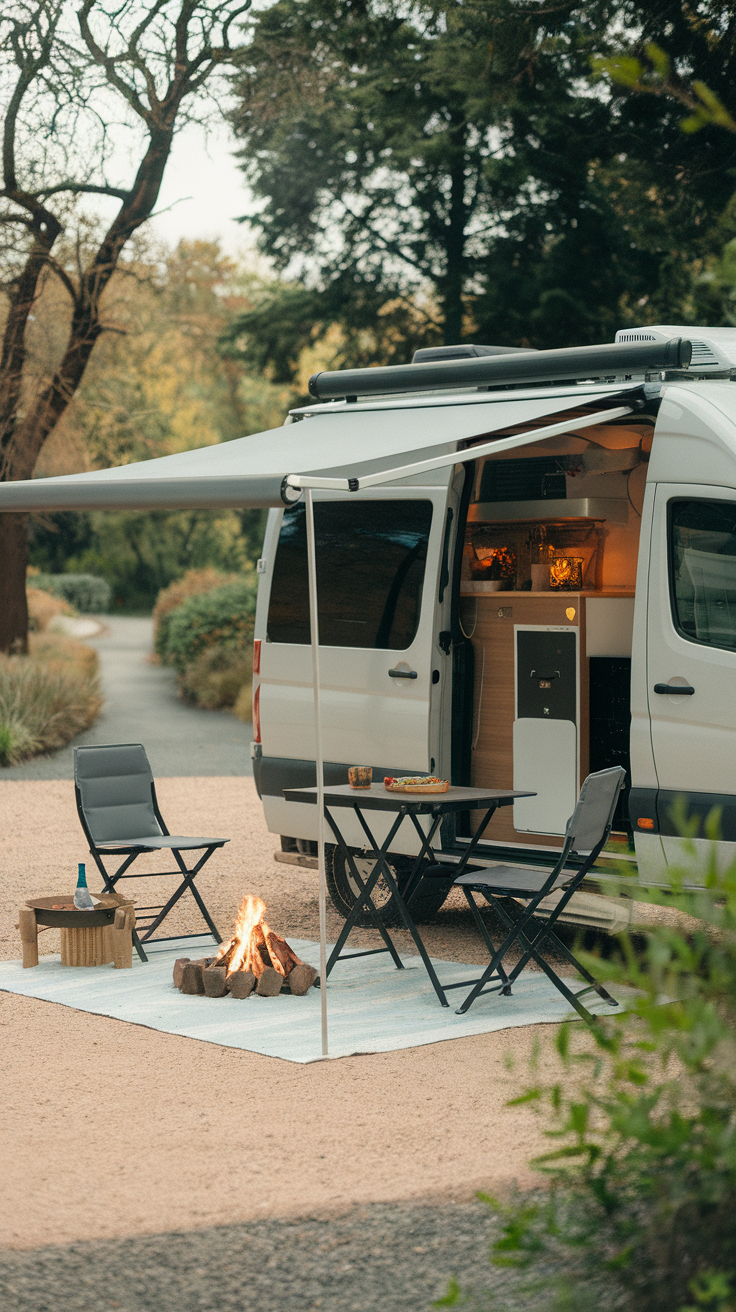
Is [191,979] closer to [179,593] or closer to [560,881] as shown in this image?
[560,881]

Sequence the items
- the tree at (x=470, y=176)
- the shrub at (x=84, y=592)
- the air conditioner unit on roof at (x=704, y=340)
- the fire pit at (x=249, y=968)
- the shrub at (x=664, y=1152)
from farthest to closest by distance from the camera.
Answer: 1. the shrub at (x=84, y=592)
2. the tree at (x=470, y=176)
3. the air conditioner unit on roof at (x=704, y=340)
4. the fire pit at (x=249, y=968)
5. the shrub at (x=664, y=1152)

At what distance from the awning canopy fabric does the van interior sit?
597mm

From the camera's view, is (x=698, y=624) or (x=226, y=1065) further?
(x=698, y=624)

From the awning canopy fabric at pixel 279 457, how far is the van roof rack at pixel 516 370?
11 centimetres

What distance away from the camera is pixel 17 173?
53.5 feet

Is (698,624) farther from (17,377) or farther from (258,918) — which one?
(17,377)

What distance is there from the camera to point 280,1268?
3467 mm

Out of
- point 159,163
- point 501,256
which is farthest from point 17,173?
point 501,256

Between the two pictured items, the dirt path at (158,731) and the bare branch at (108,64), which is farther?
the bare branch at (108,64)

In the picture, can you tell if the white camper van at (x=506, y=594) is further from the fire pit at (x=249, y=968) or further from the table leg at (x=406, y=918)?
the fire pit at (x=249, y=968)

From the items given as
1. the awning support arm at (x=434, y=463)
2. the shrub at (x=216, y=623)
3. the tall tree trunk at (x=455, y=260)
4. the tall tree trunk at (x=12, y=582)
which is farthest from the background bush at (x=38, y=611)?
the awning support arm at (x=434, y=463)

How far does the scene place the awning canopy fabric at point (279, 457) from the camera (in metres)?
5.57

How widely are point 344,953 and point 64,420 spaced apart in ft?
43.1

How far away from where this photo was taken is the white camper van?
596cm
